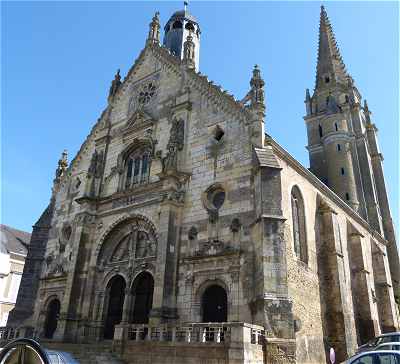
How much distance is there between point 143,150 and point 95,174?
3325mm

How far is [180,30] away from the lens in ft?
91.2

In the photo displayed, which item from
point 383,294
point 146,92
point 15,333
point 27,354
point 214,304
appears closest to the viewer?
point 27,354

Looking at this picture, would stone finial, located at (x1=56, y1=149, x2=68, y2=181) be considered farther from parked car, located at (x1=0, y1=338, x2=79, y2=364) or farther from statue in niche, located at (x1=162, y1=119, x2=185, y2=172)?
parked car, located at (x1=0, y1=338, x2=79, y2=364)

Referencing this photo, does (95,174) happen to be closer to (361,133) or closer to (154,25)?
(154,25)

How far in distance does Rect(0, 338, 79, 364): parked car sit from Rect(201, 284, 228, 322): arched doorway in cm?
858

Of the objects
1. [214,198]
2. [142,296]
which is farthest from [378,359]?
[142,296]

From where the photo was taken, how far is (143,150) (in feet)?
68.4

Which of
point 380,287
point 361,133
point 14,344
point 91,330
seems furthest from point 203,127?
point 361,133

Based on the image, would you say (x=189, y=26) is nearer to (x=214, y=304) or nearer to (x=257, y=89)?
(x=257, y=89)

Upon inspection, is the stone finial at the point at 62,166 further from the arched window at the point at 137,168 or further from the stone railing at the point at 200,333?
the stone railing at the point at 200,333

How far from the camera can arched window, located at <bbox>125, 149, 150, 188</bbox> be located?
2000 centimetres

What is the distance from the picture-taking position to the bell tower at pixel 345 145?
29.9 m

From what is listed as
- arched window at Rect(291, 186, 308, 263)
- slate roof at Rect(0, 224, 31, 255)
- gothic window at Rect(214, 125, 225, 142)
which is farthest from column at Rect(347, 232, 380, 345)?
slate roof at Rect(0, 224, 31, 255)

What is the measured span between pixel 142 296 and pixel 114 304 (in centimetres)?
192
